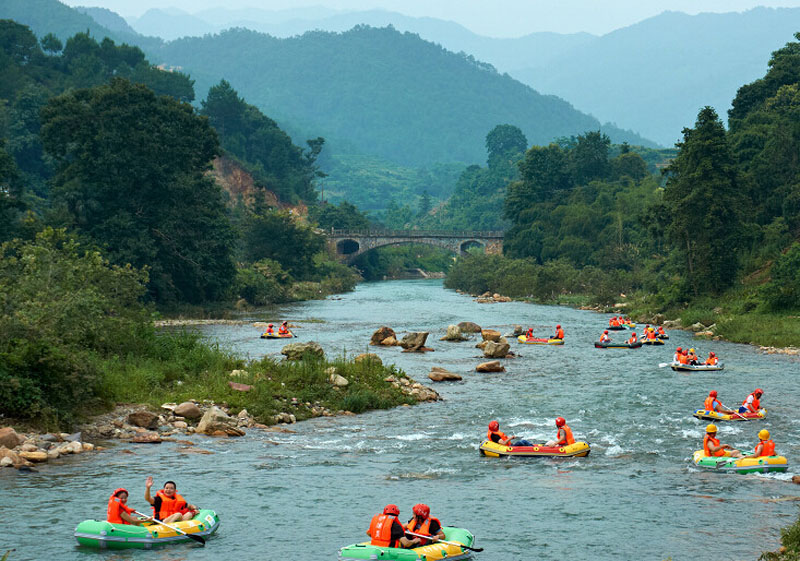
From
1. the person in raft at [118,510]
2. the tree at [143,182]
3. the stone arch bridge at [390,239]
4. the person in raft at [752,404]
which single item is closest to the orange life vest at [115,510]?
the person in raft at [118,510]

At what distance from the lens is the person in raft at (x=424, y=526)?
21.5m

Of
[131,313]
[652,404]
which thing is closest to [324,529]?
[652,404]

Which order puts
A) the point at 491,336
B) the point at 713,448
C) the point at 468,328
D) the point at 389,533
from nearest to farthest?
the point at 389,533 → the point at 713,448 → the point at 491,336 → the point at 468,328

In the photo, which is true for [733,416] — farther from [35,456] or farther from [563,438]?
[35,456]

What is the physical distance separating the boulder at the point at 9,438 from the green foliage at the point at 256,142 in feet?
486

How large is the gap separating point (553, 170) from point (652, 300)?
6251 centimetres

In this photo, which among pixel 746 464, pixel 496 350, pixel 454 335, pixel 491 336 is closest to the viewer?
pixel 746 464

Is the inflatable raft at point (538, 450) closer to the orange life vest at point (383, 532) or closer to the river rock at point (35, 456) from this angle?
the orange life vest at point (383, 532)

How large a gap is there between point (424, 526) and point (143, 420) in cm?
1530

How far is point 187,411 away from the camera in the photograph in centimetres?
3441

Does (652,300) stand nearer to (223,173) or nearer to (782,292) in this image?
(782,292)

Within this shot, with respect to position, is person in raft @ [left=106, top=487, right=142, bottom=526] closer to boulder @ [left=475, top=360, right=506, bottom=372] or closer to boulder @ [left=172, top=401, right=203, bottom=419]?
boulder @ [left=172, top=401, right=203, bottom=419]

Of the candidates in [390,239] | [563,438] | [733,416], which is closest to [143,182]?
[563,438]

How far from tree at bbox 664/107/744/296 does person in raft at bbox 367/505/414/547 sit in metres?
55.8
